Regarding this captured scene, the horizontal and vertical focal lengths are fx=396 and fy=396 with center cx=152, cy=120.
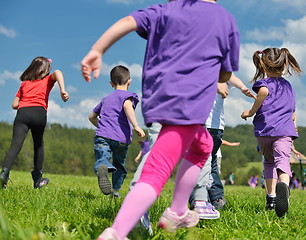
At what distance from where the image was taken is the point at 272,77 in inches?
185

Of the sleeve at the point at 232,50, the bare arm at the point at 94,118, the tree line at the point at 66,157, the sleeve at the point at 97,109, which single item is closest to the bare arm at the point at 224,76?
the sleeve at the point at 232,50

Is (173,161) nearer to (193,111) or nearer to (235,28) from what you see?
(193,111)

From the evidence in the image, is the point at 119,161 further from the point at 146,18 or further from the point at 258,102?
the point at 146,18

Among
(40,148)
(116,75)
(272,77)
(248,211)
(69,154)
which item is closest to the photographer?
(248,211)

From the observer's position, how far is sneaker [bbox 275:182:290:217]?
3764mm

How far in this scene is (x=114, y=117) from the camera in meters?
5.42

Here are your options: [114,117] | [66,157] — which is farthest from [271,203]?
A: [66,157]

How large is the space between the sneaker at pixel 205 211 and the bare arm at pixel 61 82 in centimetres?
261

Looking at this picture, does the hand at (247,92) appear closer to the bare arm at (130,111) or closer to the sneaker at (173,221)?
the bare arm at (130,111)

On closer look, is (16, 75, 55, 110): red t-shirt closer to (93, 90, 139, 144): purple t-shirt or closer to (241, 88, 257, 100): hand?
(93, 90, 139, 144): purple t-shirt

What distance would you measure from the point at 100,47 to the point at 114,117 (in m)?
3.24

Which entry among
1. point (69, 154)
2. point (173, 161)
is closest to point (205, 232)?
point (173, 161)

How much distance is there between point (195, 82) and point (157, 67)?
245 millimetres

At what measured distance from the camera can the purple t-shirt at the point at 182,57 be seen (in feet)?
A: 7.43
